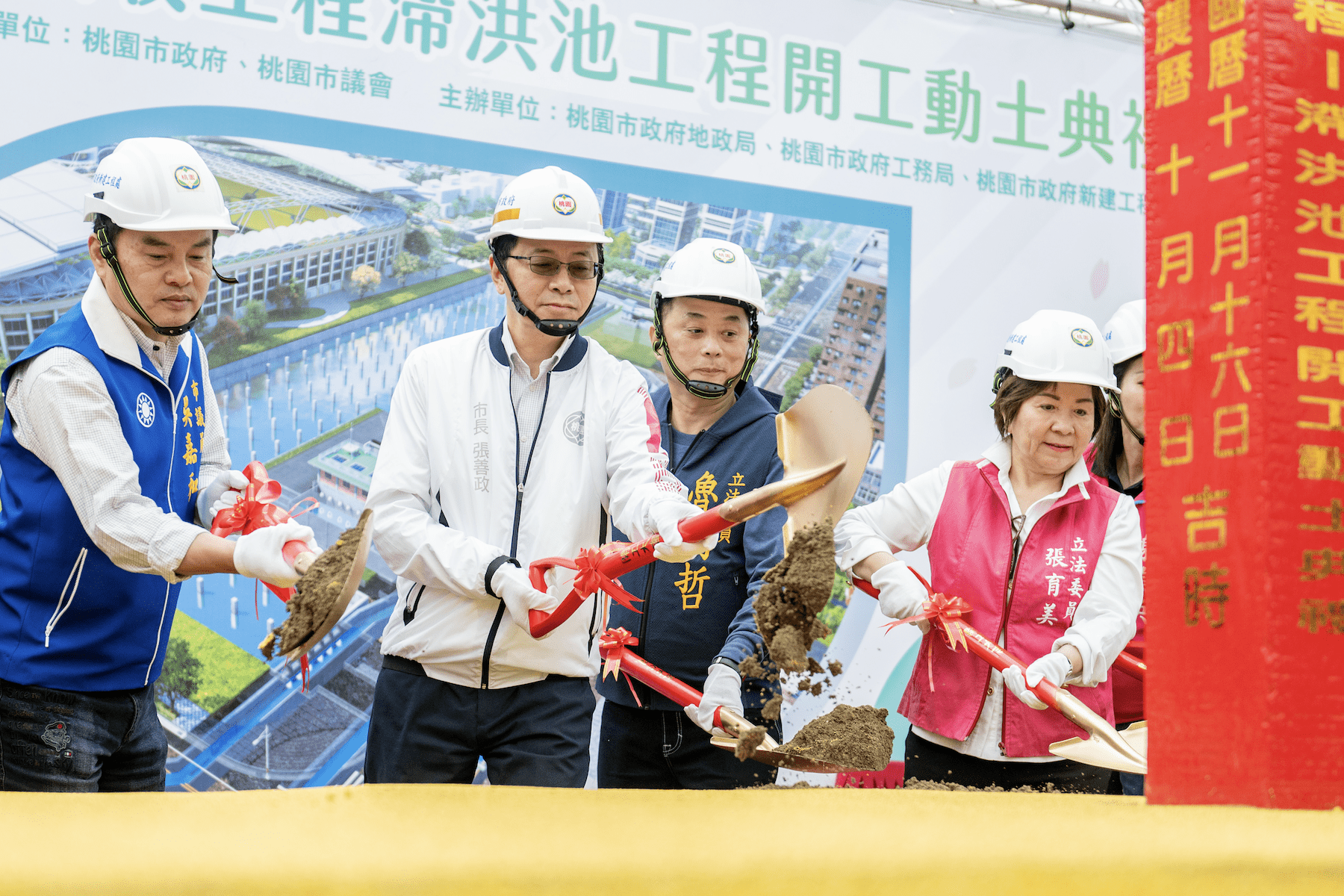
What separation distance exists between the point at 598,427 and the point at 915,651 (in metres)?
2.10

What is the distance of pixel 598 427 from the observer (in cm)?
223

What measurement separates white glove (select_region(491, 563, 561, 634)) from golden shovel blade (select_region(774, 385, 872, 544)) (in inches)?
18.7

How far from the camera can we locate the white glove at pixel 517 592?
2.00 m

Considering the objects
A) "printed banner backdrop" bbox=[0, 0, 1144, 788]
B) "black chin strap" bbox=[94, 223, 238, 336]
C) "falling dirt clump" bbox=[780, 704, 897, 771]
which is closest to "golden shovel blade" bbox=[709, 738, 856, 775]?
"falling dirt clump" bbox=[780, 704, 897, 771]

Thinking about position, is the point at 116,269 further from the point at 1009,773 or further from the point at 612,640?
the point at 1009,773

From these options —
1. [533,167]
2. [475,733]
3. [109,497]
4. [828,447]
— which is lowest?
[475,733]

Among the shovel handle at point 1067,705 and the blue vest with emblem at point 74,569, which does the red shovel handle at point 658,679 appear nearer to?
the shovel handle at point 1067,705

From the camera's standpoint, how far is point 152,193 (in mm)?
2027

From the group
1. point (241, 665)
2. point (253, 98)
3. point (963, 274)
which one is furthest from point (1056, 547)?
point (253, 98)

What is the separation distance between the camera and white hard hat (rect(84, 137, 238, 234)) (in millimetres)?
2012

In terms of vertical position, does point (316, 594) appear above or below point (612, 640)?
above

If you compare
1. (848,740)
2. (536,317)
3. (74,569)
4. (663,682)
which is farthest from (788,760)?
(74,569)

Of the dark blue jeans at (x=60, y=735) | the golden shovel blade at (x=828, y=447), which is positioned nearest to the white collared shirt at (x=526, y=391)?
the golden shovel blade at (x=828, y=447)

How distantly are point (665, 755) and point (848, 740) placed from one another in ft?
1.90
